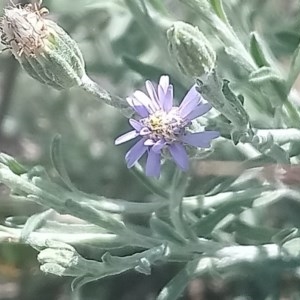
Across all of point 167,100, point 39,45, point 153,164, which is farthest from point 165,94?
point 39,45

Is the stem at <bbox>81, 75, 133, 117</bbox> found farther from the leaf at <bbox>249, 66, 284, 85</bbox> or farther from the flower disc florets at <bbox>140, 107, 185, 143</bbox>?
the leaf at <bbox>249, 66, 284, 85</bbox>

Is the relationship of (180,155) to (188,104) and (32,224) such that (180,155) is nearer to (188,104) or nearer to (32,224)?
(188,104)

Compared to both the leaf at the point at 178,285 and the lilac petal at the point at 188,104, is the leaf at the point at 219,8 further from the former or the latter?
A: the leaf at the point at 178,285

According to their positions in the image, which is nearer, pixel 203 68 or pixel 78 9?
pixel 203 68

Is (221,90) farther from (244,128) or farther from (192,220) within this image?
(192,220)

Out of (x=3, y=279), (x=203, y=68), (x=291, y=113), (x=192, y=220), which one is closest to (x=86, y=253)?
(x=3, y=279)

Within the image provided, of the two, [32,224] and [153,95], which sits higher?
[153,95]
